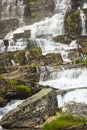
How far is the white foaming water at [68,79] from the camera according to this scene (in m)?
40.9

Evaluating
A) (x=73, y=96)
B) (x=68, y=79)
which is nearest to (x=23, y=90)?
(x=73, y=96)

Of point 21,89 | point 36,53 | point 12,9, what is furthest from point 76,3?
point 21,89

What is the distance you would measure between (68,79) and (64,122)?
803 inches

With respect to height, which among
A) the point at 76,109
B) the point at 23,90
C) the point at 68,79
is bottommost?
the point at 68,79

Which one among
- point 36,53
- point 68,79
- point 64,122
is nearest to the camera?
point 64,122

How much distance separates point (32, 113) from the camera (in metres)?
26.3

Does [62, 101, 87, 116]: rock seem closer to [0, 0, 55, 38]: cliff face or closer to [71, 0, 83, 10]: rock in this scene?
[0, 0, 55, 38]: cliff face

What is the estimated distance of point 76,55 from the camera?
2213 inches

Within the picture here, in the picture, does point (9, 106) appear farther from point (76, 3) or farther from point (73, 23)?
point (76, 3)

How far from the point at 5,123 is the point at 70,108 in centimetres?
443

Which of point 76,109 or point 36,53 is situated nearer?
point 76,109

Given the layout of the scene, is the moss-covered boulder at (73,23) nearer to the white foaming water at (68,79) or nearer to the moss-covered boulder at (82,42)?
the moss-covered boulder at (82,42)

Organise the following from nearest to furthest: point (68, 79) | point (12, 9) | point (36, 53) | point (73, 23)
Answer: point (68, 79) → point (36, 53) → point (73, 23) → point (12, 9)

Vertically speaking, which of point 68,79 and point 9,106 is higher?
point 9,106
